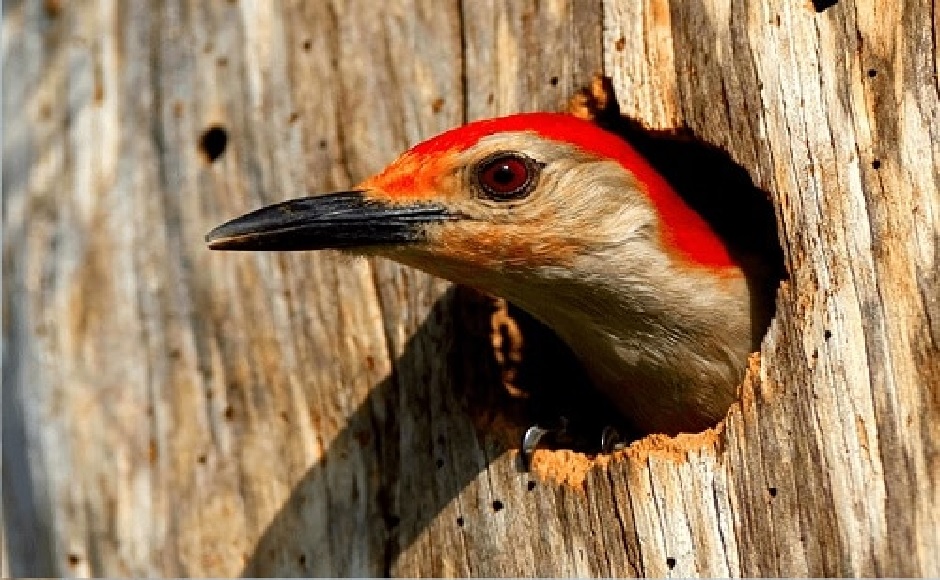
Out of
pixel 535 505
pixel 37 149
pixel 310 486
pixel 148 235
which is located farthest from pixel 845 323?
pixel 37 149

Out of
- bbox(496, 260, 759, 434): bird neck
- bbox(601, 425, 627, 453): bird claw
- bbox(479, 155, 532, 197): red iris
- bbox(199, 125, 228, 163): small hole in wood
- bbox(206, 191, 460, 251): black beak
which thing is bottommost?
bbox(601, 425, 627, 453): bird claw

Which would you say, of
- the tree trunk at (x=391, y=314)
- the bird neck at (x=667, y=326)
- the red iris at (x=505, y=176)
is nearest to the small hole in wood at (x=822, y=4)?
the tree trunk at (x=391, y=314)

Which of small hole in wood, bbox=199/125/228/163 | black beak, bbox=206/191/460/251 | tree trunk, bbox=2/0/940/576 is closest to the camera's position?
tree trunk, bbox=2/0/940/576

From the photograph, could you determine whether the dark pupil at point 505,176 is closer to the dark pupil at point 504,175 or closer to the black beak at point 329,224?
the dark pupil at point 504,175

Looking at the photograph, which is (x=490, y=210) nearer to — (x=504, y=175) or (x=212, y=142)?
(x=504, y=175)

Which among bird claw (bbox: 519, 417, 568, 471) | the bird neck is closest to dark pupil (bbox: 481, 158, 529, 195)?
the bird neck

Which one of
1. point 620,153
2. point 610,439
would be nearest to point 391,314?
point 610,439

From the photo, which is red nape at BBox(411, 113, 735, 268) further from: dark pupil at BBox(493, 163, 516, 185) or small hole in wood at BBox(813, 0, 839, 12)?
small hole in wood at BBox(813, 0, 839, 12)

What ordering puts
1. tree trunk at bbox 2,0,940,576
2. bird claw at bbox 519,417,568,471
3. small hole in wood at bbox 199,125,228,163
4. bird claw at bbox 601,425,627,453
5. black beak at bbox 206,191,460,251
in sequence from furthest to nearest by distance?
small hole in wood at bbox 199,125,228,163 → bird claw at bbox 601,425,627,453 → bird claw at bbox 519,417,568,471 → black beak at bbox 206,191,460,251 → tree trunk at bbox 2,0,940,576
